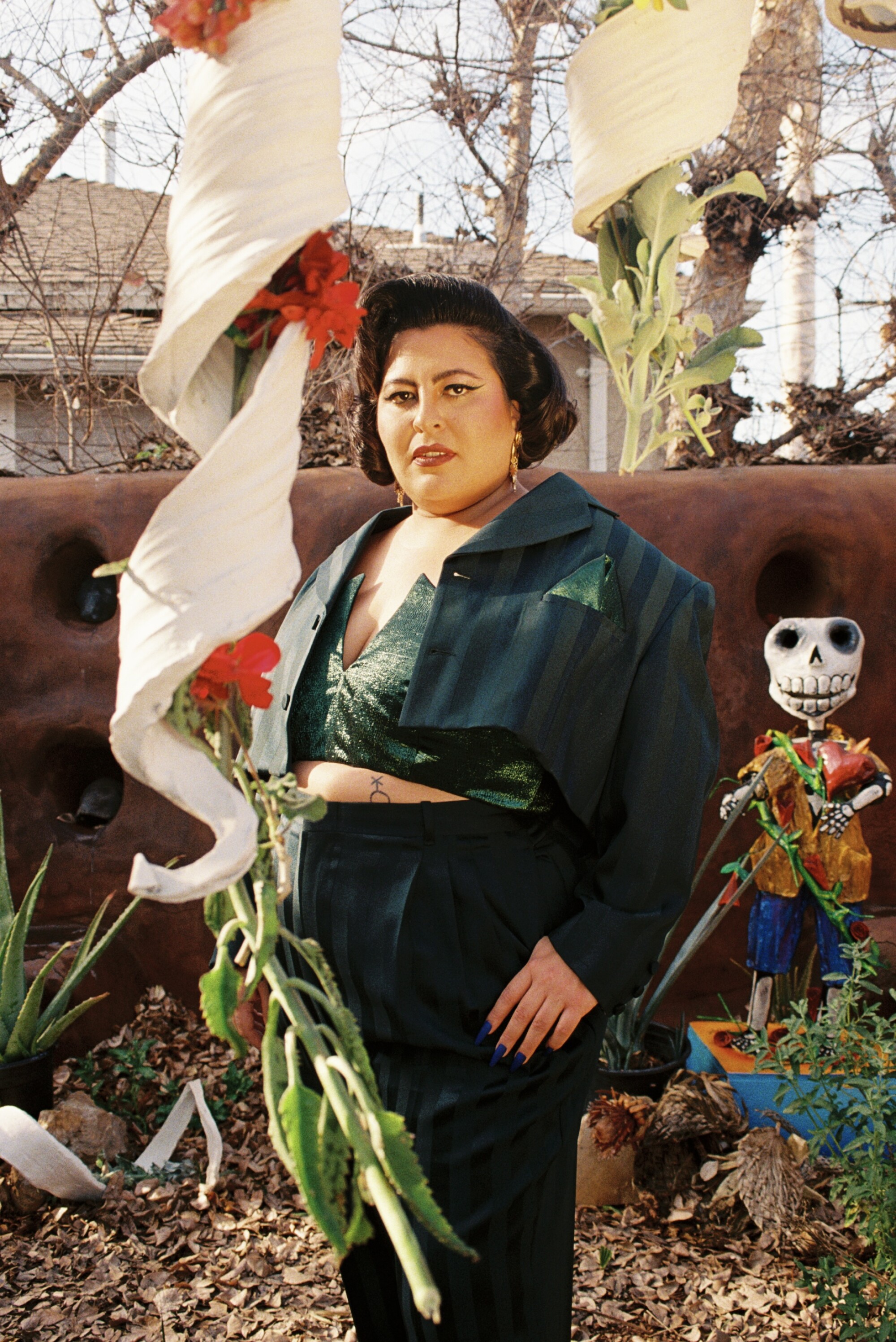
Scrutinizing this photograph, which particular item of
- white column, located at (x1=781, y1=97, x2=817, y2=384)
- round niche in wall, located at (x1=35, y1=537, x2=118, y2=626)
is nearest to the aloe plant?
round niche in wall, located at (x1=35, y1=537, x2=118, y2=626)

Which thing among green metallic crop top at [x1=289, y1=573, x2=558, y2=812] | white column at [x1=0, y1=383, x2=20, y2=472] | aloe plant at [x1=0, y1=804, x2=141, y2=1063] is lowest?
aloe plant at [x1=0, y1=804, x2=141, y2=1063]

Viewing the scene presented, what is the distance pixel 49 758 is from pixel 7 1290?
73.4 inches

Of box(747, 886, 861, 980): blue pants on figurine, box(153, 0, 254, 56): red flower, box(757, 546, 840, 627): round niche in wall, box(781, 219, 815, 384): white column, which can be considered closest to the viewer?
box(153, 0, 254, 56): red flower

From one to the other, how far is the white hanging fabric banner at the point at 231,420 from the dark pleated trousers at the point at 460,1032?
2.43ft

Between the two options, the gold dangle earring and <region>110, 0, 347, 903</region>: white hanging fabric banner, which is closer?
<region>110, 0, 347, 903</region>: white hanging fabric banner

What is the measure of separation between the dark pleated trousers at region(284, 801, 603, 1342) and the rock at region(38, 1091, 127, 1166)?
171 cm

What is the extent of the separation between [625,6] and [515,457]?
67 cm

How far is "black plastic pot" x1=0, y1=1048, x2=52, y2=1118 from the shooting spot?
2.99 m

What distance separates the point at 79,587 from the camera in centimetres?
416

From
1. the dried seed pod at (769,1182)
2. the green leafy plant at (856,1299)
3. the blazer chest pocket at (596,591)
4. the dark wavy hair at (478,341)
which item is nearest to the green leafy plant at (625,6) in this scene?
the dark wavy hair at (478,341)

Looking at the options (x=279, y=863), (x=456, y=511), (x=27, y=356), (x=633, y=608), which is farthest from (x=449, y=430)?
(x=27, y=356)

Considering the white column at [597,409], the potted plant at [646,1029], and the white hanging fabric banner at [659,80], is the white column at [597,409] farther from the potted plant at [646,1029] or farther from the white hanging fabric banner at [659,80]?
the white hanging fabric banner at [659,80]

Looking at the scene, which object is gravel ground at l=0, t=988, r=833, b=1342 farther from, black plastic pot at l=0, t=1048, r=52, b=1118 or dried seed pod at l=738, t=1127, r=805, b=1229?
black plastic pot at l=0, t=1048, r=52, b=1118

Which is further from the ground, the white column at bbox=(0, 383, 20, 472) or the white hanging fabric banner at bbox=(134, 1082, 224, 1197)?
the white column at bbox=(0, 383, 20, 472)
